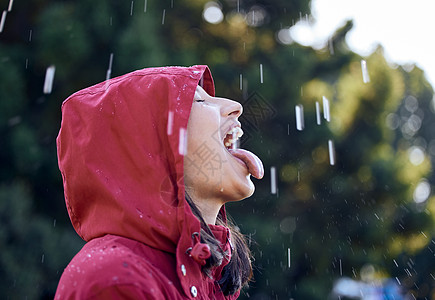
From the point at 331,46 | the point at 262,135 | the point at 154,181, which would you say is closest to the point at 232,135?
the point at 154,181

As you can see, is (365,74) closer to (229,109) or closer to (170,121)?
(229,109)

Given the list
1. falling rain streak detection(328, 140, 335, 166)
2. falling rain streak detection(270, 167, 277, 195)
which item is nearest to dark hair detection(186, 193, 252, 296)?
falling rain streak detection(270, 167, 277, 195)

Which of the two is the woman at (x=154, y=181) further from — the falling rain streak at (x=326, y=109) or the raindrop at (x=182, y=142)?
the falling rain streak at (x=326, y=109)

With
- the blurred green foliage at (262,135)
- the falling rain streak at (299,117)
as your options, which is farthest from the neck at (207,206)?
the falling rain streak at (299,117)

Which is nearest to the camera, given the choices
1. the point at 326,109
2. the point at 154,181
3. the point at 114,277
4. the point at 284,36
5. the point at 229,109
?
the point at 114,277

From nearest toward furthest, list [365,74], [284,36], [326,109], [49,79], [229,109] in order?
[229,109] → [49,79] → [326,109] → [365,74] → [284,36]

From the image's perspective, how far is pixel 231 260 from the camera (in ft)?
5.55

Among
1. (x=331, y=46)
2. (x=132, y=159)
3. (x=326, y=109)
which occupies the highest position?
(x=132, y=159)

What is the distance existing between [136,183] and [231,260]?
1.79 feet

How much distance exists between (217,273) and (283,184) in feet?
14.8

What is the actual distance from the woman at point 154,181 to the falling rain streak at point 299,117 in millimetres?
4278

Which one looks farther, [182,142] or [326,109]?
[326,109]

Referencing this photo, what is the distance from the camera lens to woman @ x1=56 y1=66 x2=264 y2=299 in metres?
1.21

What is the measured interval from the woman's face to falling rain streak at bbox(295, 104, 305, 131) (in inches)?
171
